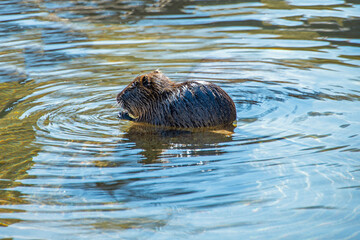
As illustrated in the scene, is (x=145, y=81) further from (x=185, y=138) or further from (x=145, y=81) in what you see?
(x=185, y=138)

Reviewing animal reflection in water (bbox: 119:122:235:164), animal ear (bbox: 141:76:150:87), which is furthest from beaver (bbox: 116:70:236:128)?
animal reflection in water (bbox: 119:122:235:164)

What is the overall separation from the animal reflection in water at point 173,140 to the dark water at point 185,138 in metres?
0.02

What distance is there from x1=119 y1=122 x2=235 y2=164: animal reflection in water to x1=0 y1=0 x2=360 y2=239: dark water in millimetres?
23

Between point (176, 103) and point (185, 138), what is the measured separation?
0.58 meters

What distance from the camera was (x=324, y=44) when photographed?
961cm

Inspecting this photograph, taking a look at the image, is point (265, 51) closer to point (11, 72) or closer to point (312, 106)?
point (312, 106)

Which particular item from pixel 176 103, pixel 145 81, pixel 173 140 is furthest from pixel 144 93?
pixel 173 140

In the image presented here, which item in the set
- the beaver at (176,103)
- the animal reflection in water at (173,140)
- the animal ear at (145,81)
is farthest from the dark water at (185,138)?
the animal ear at (145,81)

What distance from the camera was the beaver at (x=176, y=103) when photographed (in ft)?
19.3

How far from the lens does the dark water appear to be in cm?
378

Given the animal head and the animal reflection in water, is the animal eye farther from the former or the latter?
the animal reflection in water

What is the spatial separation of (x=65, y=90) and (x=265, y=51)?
395cm

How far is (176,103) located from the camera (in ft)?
20.0

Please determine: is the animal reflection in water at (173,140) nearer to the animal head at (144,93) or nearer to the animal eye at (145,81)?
the animal head at (144,93)
